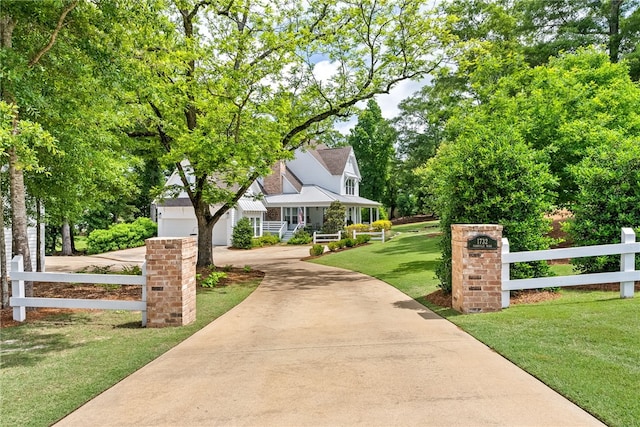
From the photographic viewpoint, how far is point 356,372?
4.64 meters

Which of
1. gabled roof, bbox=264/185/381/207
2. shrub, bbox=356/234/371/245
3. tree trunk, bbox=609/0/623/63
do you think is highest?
tree trunk, bbox=609/0/623/63

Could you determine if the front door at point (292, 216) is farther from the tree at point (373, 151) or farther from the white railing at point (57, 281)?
the white railing at point (57, 281)

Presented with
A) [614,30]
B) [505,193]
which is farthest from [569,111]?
[614,30]

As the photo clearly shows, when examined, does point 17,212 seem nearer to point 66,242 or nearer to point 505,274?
point 505,274

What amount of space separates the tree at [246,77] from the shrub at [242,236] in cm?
1234

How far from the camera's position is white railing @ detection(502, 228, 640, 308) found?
7.14 metres

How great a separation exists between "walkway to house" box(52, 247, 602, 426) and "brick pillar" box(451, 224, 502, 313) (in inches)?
30.4

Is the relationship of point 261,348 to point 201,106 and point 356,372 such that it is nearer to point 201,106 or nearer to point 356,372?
point 356,372

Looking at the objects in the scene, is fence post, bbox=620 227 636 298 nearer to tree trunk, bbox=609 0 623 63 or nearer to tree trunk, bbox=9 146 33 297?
tree trunk, bbox=9 146 33 297

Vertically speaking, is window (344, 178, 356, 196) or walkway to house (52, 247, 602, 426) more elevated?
window (344, 178, 356, 196)

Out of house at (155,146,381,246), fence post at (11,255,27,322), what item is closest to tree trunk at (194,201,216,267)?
fence post at (11,255,27,322)

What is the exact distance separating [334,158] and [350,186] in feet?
12.1

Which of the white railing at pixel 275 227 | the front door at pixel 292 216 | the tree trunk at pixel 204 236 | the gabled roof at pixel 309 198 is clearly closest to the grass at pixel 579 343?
the tree trunk at pixel 204 236

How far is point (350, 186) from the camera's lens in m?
41.0
